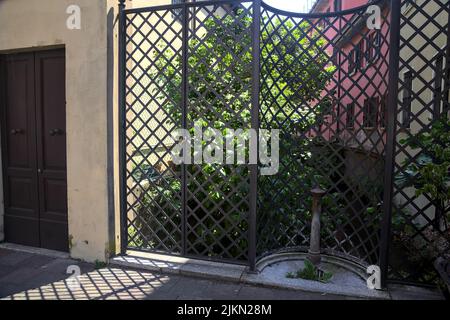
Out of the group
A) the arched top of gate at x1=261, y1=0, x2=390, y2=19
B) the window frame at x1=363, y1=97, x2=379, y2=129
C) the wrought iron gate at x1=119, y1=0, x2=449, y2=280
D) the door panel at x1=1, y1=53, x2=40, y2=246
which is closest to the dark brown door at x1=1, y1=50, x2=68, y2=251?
the door panel at x1=1, y1=53, x2=40, y2=246

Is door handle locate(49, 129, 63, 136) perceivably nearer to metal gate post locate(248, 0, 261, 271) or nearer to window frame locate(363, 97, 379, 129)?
metal gate post locate(248, 0, 261, 271)

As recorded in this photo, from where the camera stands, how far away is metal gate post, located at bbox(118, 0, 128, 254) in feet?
13.0

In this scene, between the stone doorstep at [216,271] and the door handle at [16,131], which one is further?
the door handle at [16,131]

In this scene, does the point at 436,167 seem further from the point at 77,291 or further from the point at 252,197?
the point at 77,291

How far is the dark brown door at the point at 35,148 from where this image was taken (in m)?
4.26

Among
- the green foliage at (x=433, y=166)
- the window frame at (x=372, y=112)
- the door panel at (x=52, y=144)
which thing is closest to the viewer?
the green foliage at (x=433, y=166)

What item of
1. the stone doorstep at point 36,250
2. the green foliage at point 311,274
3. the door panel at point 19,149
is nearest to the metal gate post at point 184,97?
the green foliage at point 311,274

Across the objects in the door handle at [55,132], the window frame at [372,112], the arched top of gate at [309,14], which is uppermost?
the arched top of gate at [309,14]

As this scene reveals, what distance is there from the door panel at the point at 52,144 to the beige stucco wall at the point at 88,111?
216 millimetres

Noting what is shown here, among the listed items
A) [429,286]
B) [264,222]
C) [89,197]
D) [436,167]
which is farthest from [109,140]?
[429,286]

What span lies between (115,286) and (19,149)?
2.29 meters

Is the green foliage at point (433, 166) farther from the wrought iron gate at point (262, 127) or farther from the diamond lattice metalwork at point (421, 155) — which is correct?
the wrought iron gate at point (262, 127)

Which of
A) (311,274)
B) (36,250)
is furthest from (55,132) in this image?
(311,274)

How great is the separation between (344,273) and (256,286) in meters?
0.99
